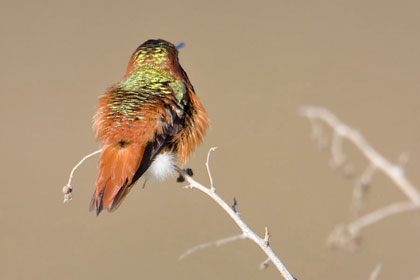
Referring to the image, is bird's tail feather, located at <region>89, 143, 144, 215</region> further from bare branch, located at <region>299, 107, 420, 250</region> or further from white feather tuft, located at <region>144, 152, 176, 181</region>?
bare branch, located at <region>299, 107, 420, 250</region>

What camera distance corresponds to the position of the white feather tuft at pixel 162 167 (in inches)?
135

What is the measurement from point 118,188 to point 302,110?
1.28 m

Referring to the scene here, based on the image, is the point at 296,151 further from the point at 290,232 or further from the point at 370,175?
the point at 370,175

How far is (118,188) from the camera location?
9.99ft

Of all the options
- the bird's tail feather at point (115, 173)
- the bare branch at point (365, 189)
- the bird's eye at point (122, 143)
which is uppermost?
the bird's eye at point (122, 143)

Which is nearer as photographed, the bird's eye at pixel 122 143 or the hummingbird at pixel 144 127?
the hummingbird at pixel 144 127

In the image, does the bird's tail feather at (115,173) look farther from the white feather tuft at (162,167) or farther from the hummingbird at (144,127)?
the white feather tuft at (162,167)

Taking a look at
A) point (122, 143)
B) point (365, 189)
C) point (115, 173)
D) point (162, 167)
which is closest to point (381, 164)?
point (365, 189)

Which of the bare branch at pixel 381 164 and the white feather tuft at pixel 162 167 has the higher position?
the white feather tuft at pixel 162 167

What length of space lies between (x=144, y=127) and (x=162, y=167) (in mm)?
286

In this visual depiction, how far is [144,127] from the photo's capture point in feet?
10.8

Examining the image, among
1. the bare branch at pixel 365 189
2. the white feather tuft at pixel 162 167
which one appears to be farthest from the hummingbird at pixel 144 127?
the bare branch at pixel 365 189

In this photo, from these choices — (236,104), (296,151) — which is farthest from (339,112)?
(236,104)

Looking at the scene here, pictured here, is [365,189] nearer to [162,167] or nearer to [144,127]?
[144,127]
